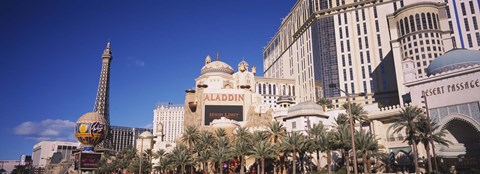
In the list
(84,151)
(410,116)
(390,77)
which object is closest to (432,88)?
(410,116)

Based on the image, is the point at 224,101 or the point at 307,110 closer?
the point at 307,110

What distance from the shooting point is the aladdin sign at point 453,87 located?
45656 mm

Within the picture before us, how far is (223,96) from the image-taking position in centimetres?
7769

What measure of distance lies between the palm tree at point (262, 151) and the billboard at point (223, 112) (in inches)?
1086

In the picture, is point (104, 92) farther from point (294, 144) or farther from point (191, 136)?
point (294, 144)

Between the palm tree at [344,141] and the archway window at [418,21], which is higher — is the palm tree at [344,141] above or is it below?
below

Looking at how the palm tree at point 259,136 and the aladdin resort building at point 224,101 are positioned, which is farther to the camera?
the aladdin resort building at point 224,101

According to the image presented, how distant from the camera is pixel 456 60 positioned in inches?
1944

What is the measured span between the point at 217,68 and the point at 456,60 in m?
53.1

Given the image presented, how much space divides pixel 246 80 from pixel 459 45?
57.0 m

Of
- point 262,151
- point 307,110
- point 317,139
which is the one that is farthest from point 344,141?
point 307,110

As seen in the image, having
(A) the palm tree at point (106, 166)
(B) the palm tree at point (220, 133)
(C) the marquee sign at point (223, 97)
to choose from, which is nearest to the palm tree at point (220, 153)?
(B) the palm tree at point (220, 133)

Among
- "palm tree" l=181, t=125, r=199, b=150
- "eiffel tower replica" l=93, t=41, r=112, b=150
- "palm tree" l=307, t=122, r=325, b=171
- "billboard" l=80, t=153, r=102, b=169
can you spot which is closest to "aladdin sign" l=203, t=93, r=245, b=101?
"palm tree" l=181, t=125, r=199, b=150

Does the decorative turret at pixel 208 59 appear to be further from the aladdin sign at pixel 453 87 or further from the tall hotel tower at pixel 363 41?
the aladdin sign at pixel 453 87
